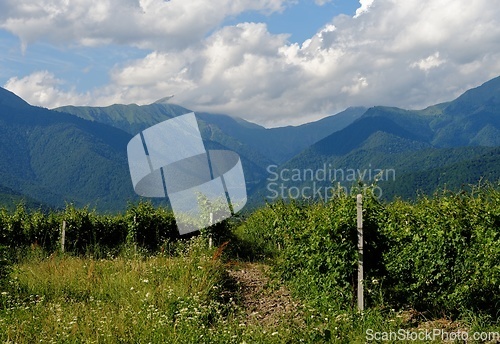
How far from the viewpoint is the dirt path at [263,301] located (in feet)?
23.6

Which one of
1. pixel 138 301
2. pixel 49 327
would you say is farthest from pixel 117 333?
pixel 138 301

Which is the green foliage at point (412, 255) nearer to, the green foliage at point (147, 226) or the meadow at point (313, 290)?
the meadow at point (313, 290)

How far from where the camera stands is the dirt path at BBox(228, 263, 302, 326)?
7.18 meters

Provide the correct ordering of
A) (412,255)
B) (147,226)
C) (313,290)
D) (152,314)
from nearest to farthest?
1. (152,314)
2. (412,255)
3. (313,290)
4. (147,226)

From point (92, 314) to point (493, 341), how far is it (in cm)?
509

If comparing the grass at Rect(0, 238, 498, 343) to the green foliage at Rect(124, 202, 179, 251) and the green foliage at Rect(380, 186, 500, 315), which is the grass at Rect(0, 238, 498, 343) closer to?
the green foliage at Rect(380, 186, 500, 315)

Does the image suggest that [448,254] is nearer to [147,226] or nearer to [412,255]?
[412,255]

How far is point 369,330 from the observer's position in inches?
241

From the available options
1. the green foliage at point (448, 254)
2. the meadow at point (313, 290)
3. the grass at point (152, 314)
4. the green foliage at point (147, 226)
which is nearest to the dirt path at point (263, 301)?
the meadow at point (313, 290)

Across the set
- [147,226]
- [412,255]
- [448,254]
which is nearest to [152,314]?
[412,255]

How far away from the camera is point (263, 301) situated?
8766 mm

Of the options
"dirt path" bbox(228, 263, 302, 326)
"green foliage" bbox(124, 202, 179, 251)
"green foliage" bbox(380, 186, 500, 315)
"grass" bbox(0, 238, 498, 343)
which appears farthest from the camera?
"green foliage" bbox(124, 202, 179, 251)

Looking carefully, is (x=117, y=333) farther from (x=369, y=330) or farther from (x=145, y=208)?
(x=145, y=208)

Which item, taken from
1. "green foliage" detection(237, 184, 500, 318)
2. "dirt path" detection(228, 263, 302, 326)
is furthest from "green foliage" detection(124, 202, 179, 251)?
"green foliage" detection(237, 184, 500, 318)
